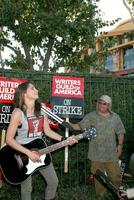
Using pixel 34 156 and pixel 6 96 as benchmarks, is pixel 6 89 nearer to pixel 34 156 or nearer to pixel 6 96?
pixel 6 96

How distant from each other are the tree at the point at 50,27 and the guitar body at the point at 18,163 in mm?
9306

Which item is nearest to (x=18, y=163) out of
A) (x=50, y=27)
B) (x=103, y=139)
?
(x=103, y=139)

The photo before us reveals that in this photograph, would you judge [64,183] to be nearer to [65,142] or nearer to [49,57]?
[65,142]

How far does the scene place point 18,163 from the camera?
5.04m

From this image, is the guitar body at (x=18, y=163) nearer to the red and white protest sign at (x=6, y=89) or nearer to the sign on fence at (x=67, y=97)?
the red and white protest sign at (x=6, y=89)

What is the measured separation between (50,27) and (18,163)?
957 centimetres

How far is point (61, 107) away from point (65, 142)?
191 cm

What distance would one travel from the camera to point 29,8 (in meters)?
15.9

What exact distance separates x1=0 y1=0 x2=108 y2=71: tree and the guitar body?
9.31 m

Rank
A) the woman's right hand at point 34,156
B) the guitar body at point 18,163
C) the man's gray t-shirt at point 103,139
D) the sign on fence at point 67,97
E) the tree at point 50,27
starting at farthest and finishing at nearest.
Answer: the tree at point 50,27
the sign on fence at point 67,97
the man's gray t-shirt at point 103,139
the guitar body at point 18,163
the woman's right hand at point 34,156

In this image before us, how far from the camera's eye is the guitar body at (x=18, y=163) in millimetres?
5051

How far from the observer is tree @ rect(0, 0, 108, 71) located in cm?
1445

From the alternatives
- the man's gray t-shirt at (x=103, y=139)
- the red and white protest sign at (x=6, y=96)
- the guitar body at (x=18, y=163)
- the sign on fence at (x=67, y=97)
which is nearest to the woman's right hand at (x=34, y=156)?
the guitar body at (x=18, y=163)

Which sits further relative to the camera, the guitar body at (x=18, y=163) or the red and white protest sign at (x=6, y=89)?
the red and white protest sign at (x=6, y=89)
